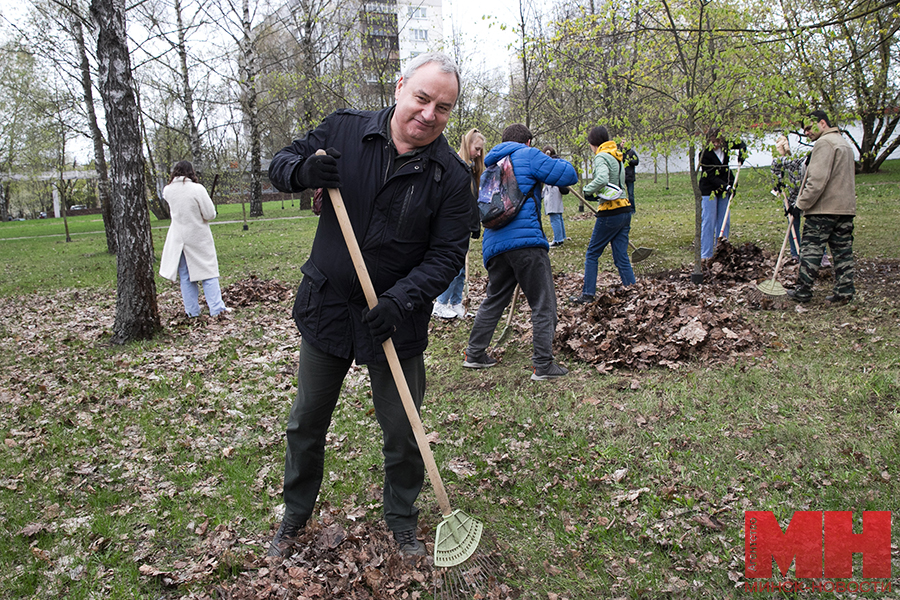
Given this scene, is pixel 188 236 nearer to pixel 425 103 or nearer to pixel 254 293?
pixel 254 293

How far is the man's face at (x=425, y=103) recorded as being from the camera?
2650 mm

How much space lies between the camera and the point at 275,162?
112 inches

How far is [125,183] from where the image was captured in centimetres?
720

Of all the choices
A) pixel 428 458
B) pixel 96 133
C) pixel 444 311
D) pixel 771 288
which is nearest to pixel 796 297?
pixel 771 288

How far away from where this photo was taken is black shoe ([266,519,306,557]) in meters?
3.20

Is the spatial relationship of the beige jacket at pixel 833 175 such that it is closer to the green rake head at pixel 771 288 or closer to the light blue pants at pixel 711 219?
the green rake head at pixel 771 288

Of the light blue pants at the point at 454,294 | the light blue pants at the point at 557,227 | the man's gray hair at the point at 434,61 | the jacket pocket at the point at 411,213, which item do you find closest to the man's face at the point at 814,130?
the light blue pants at the point at 454,294

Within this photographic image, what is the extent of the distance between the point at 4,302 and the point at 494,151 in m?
10.1

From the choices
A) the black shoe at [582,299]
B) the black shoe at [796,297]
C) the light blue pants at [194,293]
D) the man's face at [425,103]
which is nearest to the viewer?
the man's face at [425,103]

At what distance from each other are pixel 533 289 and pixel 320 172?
311 centimetres

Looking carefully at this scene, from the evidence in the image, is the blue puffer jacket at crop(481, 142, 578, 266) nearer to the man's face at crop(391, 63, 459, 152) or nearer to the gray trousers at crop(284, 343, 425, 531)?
the gray trousers at crop(284, 343, 425, 531)

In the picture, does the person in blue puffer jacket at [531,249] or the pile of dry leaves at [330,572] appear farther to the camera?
the person in blue puffer jacket at [531,249]

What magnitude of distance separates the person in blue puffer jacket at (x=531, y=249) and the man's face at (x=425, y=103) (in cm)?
265

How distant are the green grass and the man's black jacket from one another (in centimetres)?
140
